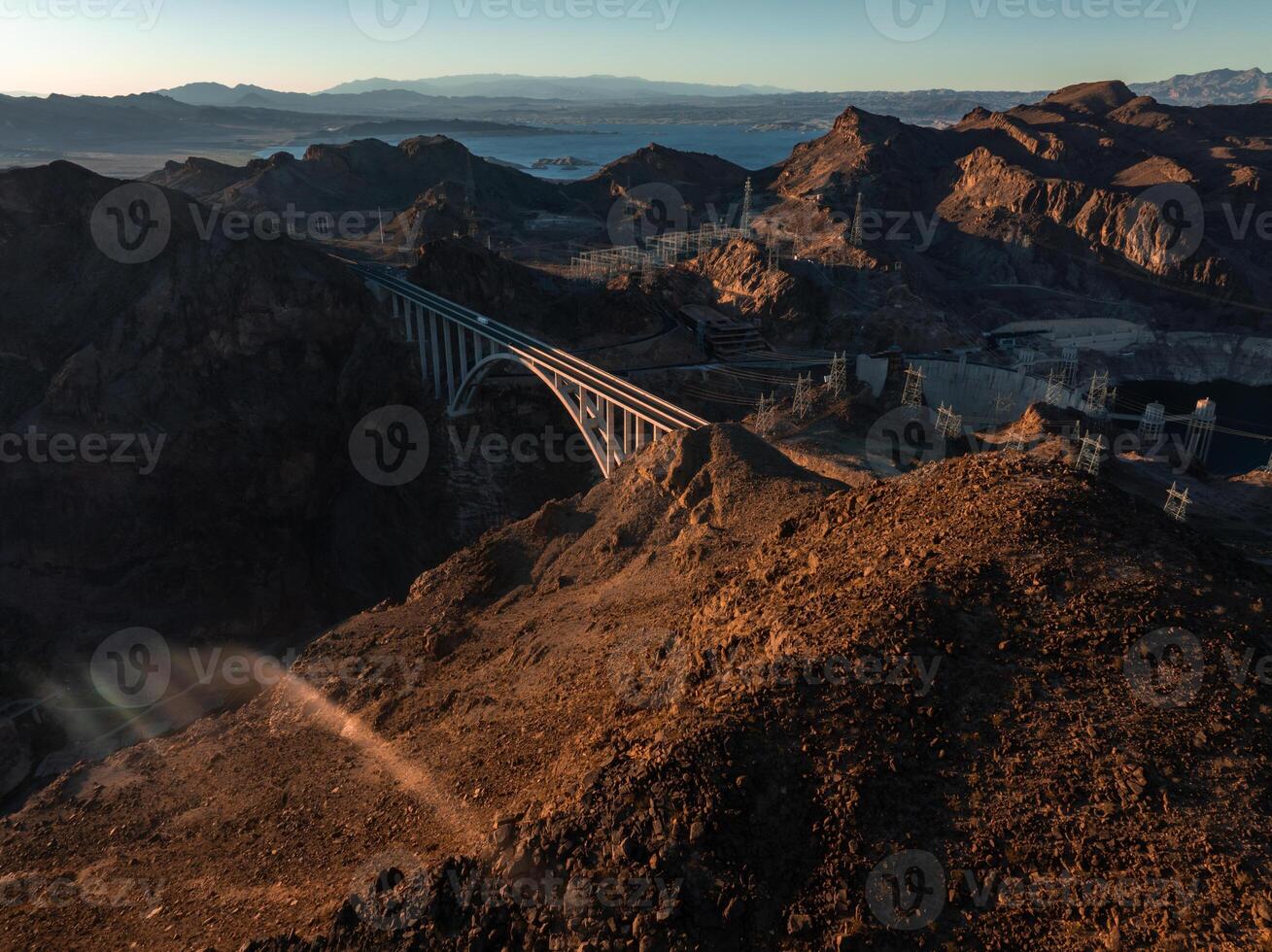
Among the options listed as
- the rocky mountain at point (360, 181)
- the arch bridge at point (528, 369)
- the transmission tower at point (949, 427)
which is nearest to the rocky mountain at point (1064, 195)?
the rocky mountain at point (360, 181)

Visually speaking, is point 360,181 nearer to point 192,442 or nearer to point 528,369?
point 528,369

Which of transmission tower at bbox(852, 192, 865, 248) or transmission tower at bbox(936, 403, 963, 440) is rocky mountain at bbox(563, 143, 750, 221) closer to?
transmission tower at bbox(852, 192, 865, 248)

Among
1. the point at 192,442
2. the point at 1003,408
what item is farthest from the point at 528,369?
the point at 1003,408

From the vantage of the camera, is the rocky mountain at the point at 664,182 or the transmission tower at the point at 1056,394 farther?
the rocky mountain at the point at 664,182

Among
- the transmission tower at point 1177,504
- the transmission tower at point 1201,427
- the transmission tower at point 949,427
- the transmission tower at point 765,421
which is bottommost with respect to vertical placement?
the transmission tower at point 1201,427

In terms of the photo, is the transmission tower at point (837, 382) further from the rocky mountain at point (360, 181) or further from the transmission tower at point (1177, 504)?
the rocky mountain at point (360, 181)

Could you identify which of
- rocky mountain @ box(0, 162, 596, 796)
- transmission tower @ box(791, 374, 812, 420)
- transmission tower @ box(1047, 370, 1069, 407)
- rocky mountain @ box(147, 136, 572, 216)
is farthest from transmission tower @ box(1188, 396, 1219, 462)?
rocky mountain @ box(147, 136, 572, 216)
